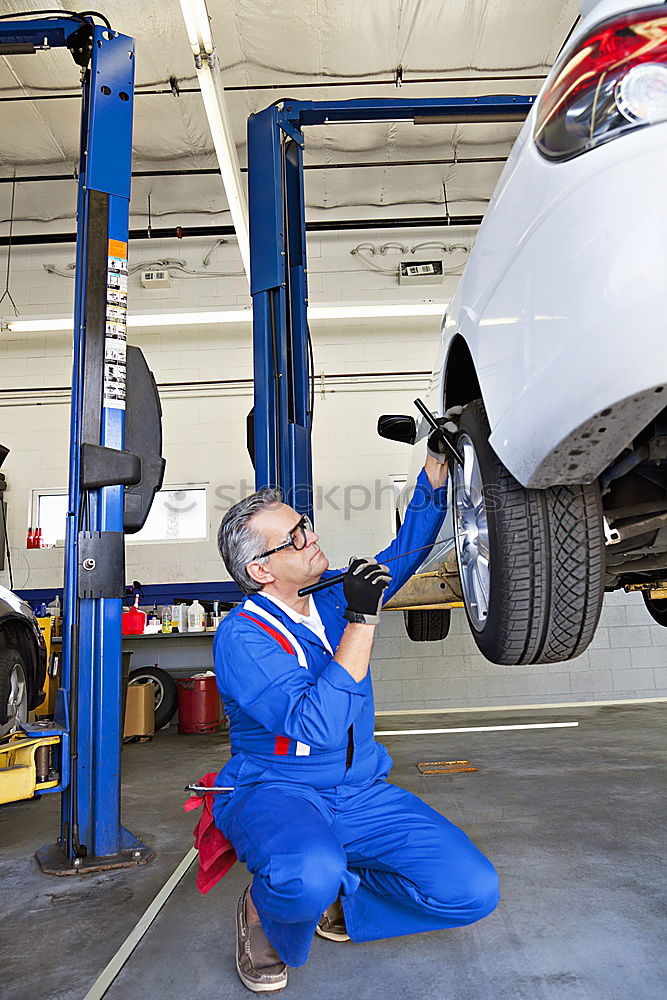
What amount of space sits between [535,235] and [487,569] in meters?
0.75

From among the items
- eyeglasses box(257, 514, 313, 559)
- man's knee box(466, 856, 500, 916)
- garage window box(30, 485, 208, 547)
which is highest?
garage window box(30, 485, 208, 547)

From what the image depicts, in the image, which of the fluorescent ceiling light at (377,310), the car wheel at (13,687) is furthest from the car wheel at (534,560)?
the fluorescent ceiling light at (377,310)

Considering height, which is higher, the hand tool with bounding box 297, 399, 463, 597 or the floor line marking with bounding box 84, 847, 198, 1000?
the hand tool with bounding box 297, 399, 463, 597

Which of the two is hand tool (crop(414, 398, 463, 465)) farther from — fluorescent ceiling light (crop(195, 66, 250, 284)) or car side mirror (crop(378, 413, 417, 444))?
fluorescent ceiling light (crop(195, 66, 250, 284))

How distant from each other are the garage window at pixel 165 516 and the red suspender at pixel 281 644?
5374mm

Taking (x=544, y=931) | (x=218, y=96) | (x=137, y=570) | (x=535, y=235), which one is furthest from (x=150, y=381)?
(x=137, y=570)

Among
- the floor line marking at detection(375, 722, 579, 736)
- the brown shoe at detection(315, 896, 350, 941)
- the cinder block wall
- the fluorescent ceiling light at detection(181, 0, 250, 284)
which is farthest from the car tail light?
the cinder block wall

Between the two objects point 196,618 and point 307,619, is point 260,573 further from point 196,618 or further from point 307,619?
point 196,618

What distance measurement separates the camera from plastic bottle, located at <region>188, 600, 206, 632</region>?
5676mm

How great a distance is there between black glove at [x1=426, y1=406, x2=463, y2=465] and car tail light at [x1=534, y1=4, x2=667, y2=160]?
74cm

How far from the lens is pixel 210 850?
5.15ft

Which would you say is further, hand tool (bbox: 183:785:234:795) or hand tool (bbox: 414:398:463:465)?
hand tool (bbox: 414:398:463:465)

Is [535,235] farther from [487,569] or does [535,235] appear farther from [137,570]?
[137,570]

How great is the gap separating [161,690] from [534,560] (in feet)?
15.6
